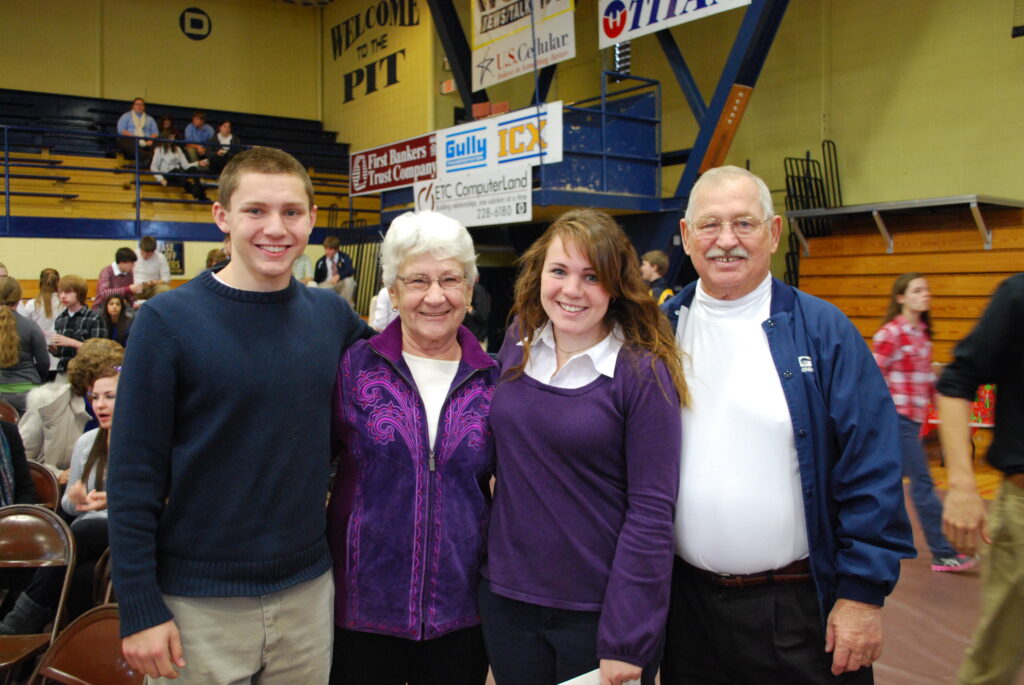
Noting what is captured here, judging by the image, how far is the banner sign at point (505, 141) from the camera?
313 inches

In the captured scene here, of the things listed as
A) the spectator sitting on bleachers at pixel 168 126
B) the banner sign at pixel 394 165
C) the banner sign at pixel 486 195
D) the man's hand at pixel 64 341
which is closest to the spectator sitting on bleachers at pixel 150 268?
the man's hand at pixel 64 341

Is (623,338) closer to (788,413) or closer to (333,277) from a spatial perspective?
(788,413)

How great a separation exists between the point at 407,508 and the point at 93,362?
2.49 meters

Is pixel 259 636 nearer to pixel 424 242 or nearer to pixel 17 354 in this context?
pixel 424 242

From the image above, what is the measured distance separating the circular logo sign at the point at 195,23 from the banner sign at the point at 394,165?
672 cm

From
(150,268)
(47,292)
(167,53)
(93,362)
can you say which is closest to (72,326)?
(47,292)

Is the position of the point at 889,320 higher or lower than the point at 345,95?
lower

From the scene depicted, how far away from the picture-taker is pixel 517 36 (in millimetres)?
9828

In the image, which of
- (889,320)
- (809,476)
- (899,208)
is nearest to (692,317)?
(809,476)

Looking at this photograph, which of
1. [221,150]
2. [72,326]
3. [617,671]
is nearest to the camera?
[617,671]

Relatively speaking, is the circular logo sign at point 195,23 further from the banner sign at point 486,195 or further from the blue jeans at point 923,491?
the blue jeans at point 923,491

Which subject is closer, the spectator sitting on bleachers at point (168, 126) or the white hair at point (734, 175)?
the white hair at point (734, 175)

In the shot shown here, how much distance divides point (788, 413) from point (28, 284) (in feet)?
40.2

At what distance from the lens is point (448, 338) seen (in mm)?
2127
